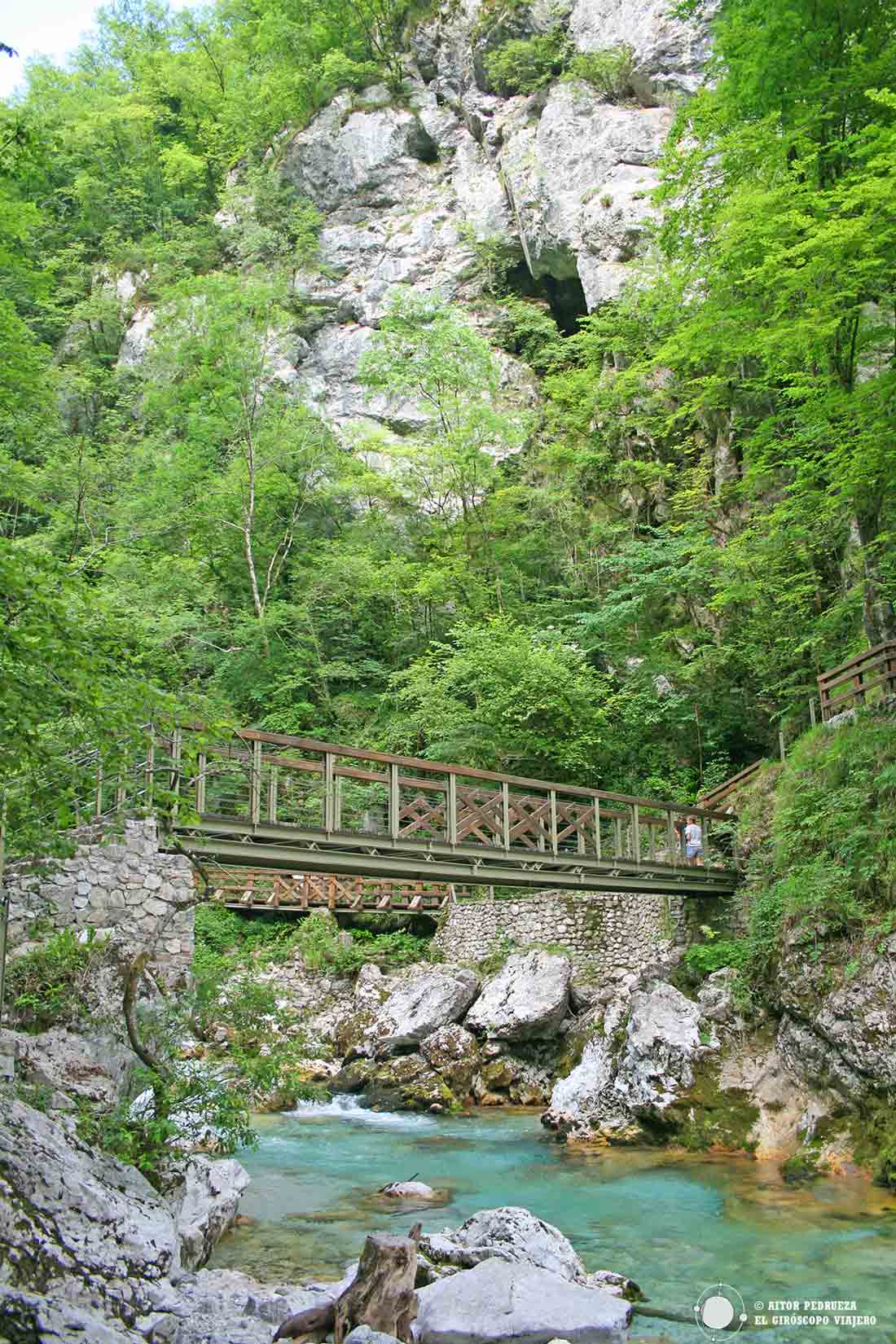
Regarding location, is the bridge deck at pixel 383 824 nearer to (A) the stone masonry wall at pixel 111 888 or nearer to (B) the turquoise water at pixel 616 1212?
(A) the stone masonry wall at pixel 111 888

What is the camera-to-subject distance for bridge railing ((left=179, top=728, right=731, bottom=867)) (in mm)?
9547

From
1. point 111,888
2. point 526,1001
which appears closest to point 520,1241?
point 111,888

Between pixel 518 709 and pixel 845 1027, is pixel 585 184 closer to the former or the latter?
pixel 518 709

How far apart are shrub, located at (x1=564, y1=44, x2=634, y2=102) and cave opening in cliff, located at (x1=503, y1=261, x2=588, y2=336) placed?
15.9 feet

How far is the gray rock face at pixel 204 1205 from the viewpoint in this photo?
22.2 feet

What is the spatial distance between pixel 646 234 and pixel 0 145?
2016cm

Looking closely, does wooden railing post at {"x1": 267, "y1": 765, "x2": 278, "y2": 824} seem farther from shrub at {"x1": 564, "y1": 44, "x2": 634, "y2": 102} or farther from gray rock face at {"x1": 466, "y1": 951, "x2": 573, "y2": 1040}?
shrub at {"x1": 564, "y1": 44, "x2": 634, "y2": 102}

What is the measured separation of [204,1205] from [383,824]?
14.8ft

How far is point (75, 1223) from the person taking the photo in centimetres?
543

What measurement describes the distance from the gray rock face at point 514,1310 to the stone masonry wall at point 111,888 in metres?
5.00

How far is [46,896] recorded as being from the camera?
9602mm

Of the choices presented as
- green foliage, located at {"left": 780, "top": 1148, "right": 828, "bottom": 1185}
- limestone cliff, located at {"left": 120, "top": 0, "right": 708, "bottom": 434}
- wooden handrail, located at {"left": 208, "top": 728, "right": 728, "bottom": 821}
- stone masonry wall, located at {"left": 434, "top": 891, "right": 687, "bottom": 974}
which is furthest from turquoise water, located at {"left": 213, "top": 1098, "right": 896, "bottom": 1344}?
limestone cliff, located at {"left": 120, "top": 0, "right": 708, "bottom": 434}

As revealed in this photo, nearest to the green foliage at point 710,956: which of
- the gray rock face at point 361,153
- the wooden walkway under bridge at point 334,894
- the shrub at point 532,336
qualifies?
the wooden walkway under bridge at point 334,894

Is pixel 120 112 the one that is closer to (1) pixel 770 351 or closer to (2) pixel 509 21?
(2) pixel 509 21
